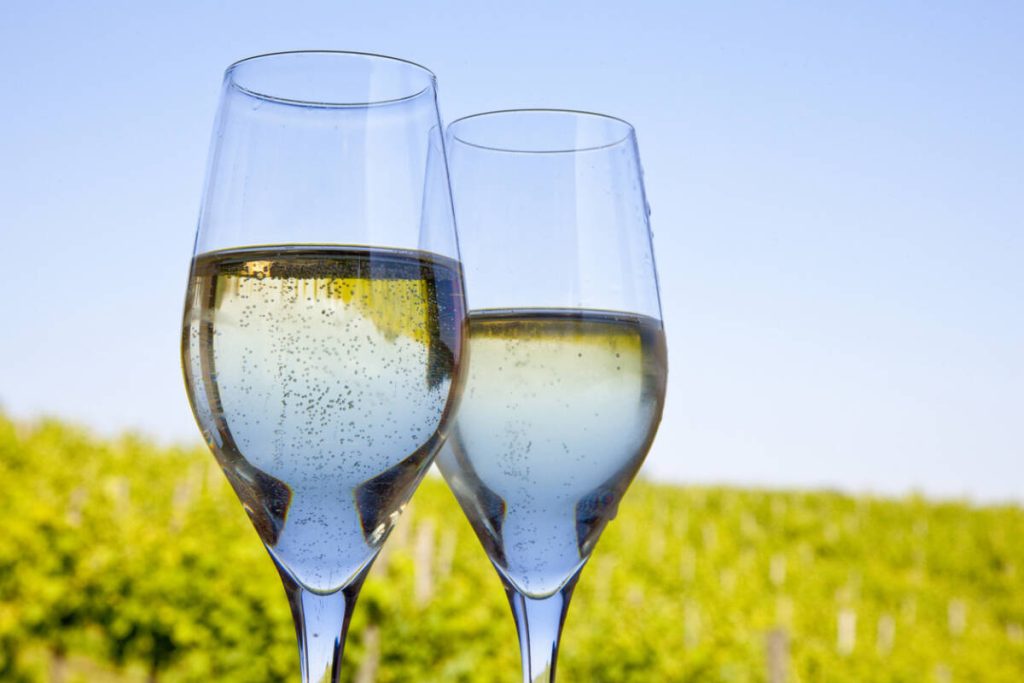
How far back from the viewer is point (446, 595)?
7.05 m

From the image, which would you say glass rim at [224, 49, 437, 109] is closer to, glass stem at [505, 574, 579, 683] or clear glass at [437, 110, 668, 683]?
clear glass at [437, 110, 668, 683]

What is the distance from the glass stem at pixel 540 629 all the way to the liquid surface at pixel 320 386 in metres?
0.20

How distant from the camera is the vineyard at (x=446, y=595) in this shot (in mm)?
7051

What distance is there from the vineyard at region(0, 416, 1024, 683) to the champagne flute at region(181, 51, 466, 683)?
5.11 meters

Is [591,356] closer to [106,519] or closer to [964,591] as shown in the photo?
[106,519]

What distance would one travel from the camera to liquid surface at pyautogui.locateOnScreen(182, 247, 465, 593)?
35.0 inches

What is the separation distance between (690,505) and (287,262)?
2694 centimetres

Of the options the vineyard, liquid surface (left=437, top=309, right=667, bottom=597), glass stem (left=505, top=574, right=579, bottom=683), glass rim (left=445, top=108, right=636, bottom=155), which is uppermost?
glass rim (left=445, top=108, right=636, bottom=155)

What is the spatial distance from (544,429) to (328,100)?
377 mm

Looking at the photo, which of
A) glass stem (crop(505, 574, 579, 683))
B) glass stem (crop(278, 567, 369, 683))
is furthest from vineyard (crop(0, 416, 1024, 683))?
glass stem (crop(278, 567, 369, 683))

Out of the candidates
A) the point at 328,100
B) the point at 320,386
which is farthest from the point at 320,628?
the point at 328,100

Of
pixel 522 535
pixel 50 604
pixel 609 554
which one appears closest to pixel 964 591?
pixel 609 554

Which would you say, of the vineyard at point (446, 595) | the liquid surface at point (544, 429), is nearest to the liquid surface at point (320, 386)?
the liquid surface at point (544, 429)

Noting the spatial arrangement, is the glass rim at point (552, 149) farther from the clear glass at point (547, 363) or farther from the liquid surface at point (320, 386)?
the liquid surface at point (320, 386)
